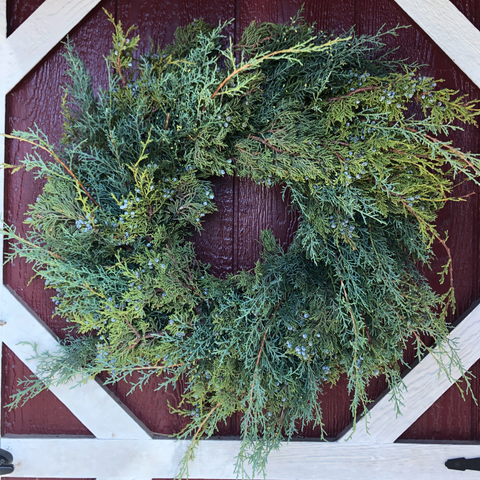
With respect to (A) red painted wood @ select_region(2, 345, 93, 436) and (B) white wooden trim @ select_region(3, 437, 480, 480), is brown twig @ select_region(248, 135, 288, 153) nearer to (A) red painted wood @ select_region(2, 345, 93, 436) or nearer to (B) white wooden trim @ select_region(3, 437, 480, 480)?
(B) white wooden trim @ select_region(3, 437, 480, 480)

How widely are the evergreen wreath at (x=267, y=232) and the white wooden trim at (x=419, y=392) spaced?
316mm

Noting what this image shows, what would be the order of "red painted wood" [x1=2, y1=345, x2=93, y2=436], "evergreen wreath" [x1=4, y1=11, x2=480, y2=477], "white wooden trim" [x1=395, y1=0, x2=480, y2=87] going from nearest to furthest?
"evergreen wreath" [x1=4, y1=11, x2=480, y2=477], "white wooden trim" [x1=395, y1=0, x2=480, y2=87], "red painted wood" [x1=2, y1=345, x2=93, y2=436]

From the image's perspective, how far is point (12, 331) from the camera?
1.75 m

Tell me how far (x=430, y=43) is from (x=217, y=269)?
5.10ft

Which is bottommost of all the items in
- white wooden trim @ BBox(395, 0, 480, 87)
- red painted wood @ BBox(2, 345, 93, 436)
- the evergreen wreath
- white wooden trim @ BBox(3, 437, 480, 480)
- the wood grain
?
white wooden trim @ BBox(3, 437, 480, 480)

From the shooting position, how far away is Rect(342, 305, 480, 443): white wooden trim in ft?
5.72

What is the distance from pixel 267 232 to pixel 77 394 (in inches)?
49.3

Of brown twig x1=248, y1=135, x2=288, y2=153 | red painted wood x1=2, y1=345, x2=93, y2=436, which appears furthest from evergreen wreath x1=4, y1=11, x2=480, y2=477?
red painted wood x1=2, y1=345, x2=93, y2=436

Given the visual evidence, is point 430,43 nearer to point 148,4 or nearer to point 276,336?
point 148,4

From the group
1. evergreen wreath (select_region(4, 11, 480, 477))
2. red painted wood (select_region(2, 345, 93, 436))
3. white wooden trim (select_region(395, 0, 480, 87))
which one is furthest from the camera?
red painted wood (select_region(2, 345, 93, 436))

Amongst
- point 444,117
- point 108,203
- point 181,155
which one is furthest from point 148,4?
point 444,117

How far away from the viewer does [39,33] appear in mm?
1687

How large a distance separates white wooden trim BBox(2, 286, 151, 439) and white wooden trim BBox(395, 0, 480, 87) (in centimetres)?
238

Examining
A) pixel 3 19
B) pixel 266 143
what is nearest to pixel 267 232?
pixel 266 143
